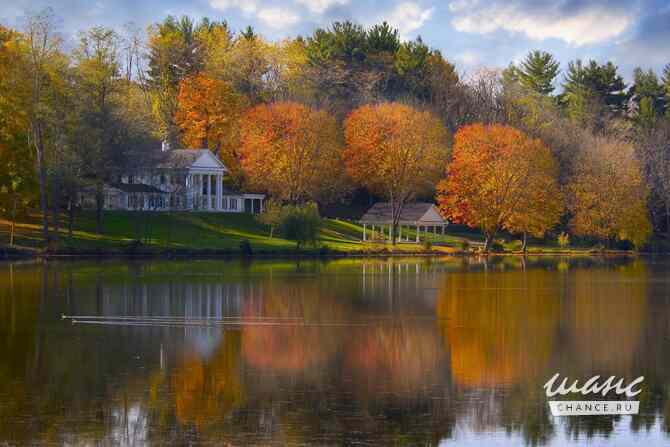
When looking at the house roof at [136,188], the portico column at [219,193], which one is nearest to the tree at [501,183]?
the portico column at [219,193]

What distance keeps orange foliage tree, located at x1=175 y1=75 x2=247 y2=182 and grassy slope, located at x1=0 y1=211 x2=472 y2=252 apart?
37.8ft

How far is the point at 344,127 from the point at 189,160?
1697 cm

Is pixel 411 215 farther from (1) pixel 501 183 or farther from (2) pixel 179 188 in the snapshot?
(2) pixel 179 188

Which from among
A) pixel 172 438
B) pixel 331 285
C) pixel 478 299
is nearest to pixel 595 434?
pixel 172 438

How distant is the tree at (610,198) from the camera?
98.5 metres

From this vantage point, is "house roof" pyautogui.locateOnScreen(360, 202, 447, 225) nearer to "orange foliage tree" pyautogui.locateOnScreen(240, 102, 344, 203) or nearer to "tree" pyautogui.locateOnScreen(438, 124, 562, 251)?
"tree" pyautogui.locateOnScreen(438, 124, 562, 251)

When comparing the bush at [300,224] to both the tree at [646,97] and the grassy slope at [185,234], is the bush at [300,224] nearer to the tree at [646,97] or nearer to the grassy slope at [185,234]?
the grassy slope at [185,234]

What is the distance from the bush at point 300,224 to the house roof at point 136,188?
1620 cm

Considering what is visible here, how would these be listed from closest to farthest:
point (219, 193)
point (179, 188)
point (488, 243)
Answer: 1. point (179, 188)
2. point (488, 243)
3. point (219, 193)

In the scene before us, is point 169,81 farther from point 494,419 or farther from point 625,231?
point 494,419

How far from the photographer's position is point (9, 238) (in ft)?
251

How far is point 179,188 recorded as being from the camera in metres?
94.4

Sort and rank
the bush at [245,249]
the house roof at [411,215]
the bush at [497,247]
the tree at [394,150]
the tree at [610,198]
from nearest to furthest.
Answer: the bush at [245,249] < the bush at [497,247] < the tree at [394,150] < the tree at [610,198] < the house roof at [411,215]

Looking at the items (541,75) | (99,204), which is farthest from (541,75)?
(99,204)
